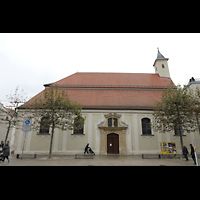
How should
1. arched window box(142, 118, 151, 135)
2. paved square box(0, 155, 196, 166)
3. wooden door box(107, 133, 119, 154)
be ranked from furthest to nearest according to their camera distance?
arched window box(142, 118, 151, 135), wooden door box(107, 133, 119, 154), paved square box(0, 155, 196, 166)

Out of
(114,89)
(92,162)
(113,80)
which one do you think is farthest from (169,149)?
(113,80)

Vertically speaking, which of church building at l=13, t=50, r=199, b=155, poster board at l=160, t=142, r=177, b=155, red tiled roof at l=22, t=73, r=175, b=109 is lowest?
poster board at l=160, t=142, r=177, b=155

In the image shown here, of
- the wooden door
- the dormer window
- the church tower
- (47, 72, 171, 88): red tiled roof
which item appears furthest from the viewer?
the church tower

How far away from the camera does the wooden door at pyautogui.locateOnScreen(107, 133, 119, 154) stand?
63.8ft

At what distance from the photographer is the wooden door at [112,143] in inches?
766

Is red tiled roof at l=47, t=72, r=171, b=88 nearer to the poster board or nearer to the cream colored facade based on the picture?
the cream colored facade

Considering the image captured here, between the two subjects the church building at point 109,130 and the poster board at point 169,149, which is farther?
the church building at point 109,130

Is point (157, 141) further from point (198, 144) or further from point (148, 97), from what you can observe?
point (198, 144)

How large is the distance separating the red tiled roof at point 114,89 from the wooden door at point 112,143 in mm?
3953

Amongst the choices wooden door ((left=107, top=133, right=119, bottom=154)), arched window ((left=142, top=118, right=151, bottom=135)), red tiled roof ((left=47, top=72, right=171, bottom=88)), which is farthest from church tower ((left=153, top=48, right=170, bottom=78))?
wooden door ((left=107, top=133, right=119, bottom=154))

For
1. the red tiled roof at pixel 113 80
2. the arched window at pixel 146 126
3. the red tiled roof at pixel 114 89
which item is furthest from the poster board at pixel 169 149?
the red tiled roof at pixel 113 80

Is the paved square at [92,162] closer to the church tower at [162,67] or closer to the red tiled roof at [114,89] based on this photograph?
the red tiled roof at [114,89]
